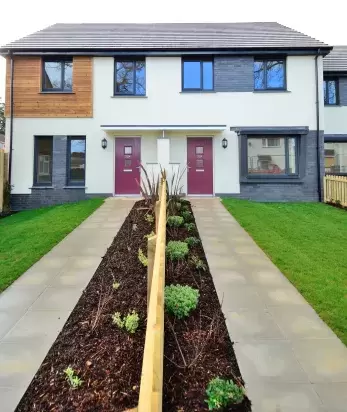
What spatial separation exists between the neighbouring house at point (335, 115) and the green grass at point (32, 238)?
11.0 meters

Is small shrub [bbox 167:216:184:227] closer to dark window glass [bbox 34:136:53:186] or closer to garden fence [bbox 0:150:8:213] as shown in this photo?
dark window glass [bbox 34:136:53:186]

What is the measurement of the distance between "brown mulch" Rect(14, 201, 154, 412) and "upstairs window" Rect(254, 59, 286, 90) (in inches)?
425

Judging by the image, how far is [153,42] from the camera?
12984 mm

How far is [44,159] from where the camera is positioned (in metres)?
12.7

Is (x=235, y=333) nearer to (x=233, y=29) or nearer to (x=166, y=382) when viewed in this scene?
(x=166, y=382)

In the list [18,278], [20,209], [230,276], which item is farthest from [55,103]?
[230,276]

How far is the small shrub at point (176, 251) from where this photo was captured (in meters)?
5.27

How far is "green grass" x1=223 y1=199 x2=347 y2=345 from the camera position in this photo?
404 centimetres

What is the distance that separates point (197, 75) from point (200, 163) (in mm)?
3539

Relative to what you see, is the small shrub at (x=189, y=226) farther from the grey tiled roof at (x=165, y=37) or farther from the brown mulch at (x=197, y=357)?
the grey tiled roof at (x=165, y=37)

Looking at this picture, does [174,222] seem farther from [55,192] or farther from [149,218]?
[55,192]

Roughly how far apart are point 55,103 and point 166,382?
Result: 12.2 metres

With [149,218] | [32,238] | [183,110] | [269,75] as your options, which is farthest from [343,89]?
[32,238]

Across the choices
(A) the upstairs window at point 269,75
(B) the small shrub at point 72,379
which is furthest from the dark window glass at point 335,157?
(B) the small shrub at point 72,379
